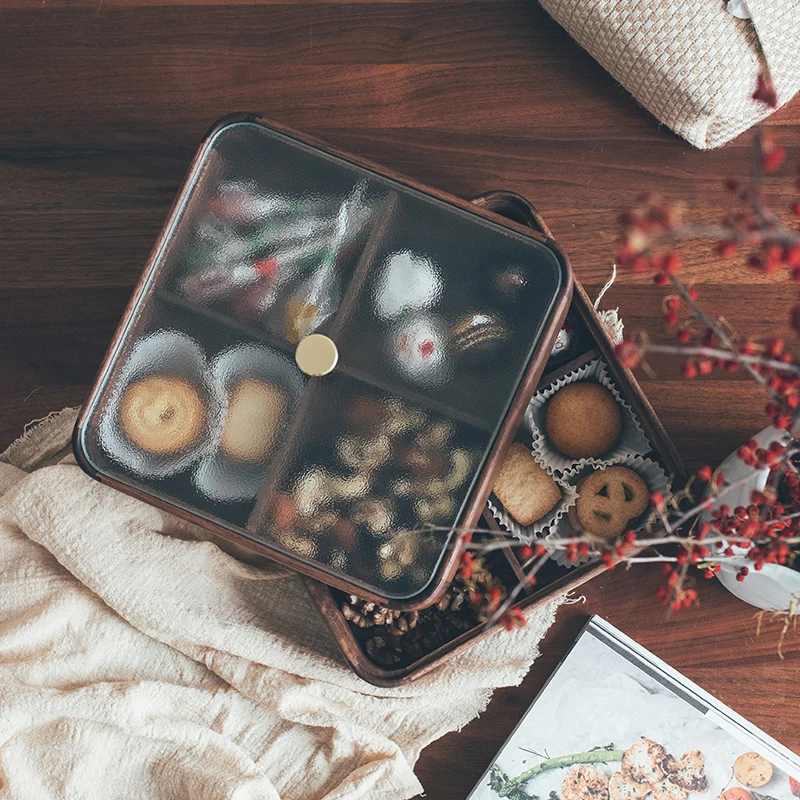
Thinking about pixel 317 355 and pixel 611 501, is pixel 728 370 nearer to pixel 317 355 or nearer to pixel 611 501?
pixel 611 501

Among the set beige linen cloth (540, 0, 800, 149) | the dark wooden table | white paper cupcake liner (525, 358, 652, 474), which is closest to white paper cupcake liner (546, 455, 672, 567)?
white paper cupcake liner (525, 358, 652, 474)

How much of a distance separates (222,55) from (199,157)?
0.36m

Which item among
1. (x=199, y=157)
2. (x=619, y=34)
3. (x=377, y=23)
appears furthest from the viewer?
(x=377, y=23)

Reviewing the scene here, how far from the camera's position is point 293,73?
Answer: 1.13m

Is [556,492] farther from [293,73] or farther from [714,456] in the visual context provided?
[293,73]

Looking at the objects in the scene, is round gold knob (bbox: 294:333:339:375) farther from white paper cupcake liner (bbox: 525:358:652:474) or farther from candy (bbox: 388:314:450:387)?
white paper cupcake liner (bbox: 525:358:652:474)

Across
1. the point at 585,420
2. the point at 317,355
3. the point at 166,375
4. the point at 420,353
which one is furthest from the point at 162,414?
the point at 585,420

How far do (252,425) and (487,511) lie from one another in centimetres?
30

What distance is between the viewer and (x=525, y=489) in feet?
3.33

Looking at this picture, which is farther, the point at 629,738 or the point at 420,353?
the point at 629,738

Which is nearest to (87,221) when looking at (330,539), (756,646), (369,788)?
(330,539)

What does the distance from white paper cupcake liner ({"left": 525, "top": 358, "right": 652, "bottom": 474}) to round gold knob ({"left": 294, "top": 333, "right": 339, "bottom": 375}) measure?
0.95 ft

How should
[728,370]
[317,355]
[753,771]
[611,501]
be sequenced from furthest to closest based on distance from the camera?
[753,771]
[611,501]
[317,355]
[728,370]

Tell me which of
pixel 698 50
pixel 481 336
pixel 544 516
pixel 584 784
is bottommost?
pixel 584 784
